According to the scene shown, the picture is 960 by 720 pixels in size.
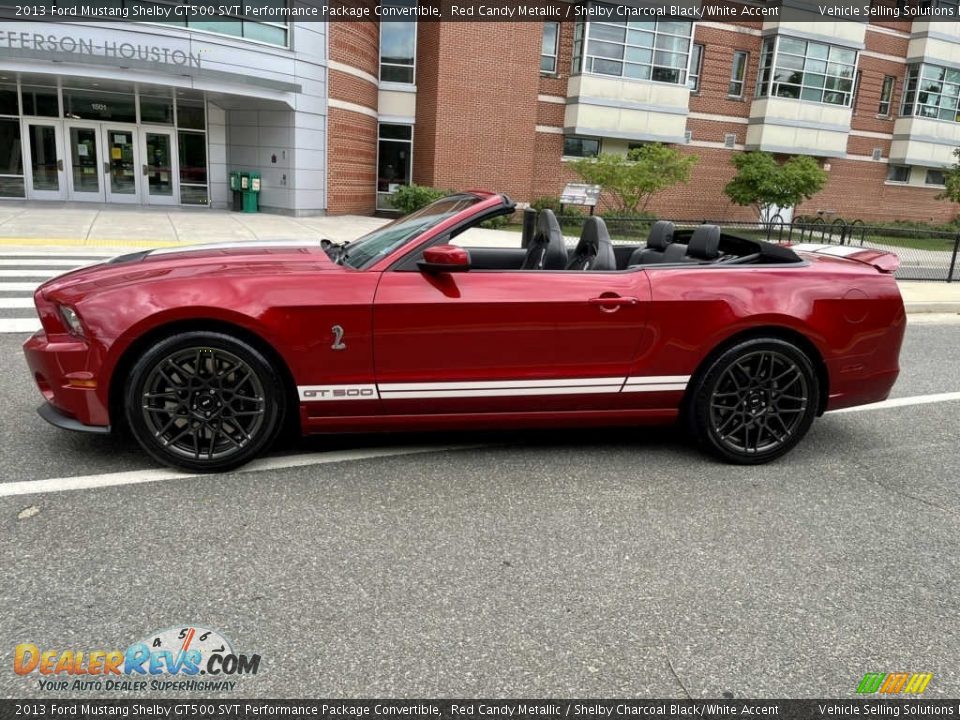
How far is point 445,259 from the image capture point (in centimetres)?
388

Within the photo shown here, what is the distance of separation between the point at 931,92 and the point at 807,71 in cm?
781

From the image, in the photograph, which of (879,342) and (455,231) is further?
(879,342)

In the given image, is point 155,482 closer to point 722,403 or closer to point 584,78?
point 722,403

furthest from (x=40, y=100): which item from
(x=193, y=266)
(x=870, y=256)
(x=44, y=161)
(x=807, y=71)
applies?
(x=807, y=71)

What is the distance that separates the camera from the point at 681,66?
91.0 ft

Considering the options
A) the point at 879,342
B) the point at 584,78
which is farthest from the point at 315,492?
the point at 584,78

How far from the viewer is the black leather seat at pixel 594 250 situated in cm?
453

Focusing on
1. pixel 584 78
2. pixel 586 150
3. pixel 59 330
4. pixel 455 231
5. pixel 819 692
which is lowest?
pixel 819 692

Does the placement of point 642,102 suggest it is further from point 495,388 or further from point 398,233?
point 495,388

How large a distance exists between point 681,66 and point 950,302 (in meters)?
19.2

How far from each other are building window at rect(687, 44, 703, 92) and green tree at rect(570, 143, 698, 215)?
596 cm

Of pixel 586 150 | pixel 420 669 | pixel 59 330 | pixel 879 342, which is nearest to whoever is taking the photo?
pixel 420 669

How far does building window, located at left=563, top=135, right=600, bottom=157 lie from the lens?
2799cm

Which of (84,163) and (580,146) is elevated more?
(580,146)
